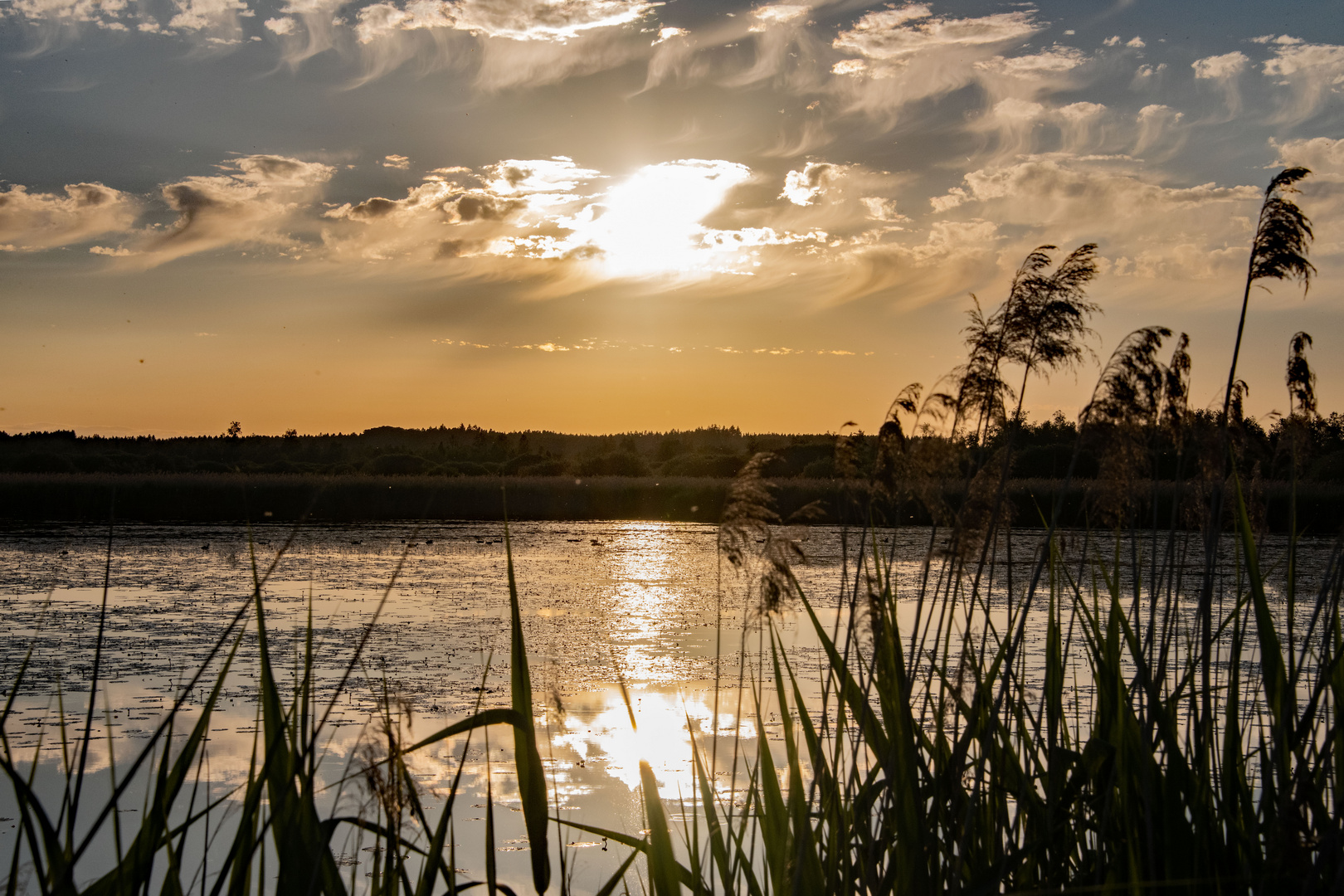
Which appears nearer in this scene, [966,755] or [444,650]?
[966,755]

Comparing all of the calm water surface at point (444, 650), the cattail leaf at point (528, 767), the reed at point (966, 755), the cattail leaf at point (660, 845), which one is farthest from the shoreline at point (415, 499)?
the cattail leaf at point (528, 767)

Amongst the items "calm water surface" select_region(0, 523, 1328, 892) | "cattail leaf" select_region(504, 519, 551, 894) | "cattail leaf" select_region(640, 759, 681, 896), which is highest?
"cattail leaf" select_region(504, 519, 551, 894)

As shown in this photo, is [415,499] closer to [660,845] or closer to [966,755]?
[660,845]

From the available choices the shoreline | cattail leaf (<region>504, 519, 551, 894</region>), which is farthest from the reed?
the shoreline

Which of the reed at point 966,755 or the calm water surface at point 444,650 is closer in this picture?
the reed at point 966,755

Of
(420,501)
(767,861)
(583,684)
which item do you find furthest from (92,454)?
(767,861)

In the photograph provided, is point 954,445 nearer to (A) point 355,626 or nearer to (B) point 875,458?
(B) point 875,458

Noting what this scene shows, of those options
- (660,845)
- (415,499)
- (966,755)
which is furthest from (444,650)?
(415,499)

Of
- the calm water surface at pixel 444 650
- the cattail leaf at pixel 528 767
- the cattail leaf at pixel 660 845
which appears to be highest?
the cattail leaf at pixel 528 767

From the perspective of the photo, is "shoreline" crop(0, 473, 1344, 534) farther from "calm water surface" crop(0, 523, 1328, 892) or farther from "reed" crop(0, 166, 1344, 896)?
"reed" crop(0, 166, 1344, 896)

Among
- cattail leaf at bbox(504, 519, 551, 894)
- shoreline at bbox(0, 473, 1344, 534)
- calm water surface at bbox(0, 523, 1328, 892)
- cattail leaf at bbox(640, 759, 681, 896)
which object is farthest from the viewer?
shoreline at bbox(0, 473, 1344, 534)

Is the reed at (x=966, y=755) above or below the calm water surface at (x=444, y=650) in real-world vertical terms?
above

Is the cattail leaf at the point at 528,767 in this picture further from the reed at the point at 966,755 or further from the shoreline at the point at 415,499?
the shoreline at the point at 415,499

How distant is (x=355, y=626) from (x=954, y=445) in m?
7.07
